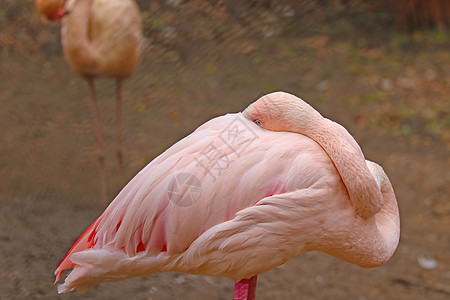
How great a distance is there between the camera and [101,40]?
4.18 meters

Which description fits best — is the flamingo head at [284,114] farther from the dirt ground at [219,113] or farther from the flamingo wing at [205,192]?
the dirt ground at [219,113]

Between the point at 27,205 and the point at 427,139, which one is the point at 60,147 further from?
the point at 427,139

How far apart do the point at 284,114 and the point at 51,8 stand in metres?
2.08

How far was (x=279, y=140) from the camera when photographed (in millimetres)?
2201

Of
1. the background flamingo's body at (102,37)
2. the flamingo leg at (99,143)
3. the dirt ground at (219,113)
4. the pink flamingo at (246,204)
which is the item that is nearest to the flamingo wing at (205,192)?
the pink flamingo at (246,204)

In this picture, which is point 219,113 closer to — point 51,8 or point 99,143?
point 99,143

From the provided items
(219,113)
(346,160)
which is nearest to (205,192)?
(346,160)

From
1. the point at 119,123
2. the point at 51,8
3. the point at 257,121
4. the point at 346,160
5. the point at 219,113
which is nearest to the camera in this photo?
the point at 346,160

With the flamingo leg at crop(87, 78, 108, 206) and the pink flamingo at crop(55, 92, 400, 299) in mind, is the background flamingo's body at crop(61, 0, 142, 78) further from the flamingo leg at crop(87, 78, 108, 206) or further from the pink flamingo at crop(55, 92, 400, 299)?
the pink flamingo at crop(55, 92, 400, 299)

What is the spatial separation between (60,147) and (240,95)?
2.02 metres

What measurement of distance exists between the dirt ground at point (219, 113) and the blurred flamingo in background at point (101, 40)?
6.8 inches

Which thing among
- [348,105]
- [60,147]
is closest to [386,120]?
[348,105]

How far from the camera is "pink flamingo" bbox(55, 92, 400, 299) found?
6.97 ft

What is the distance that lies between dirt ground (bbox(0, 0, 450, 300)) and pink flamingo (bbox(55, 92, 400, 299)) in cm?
89
